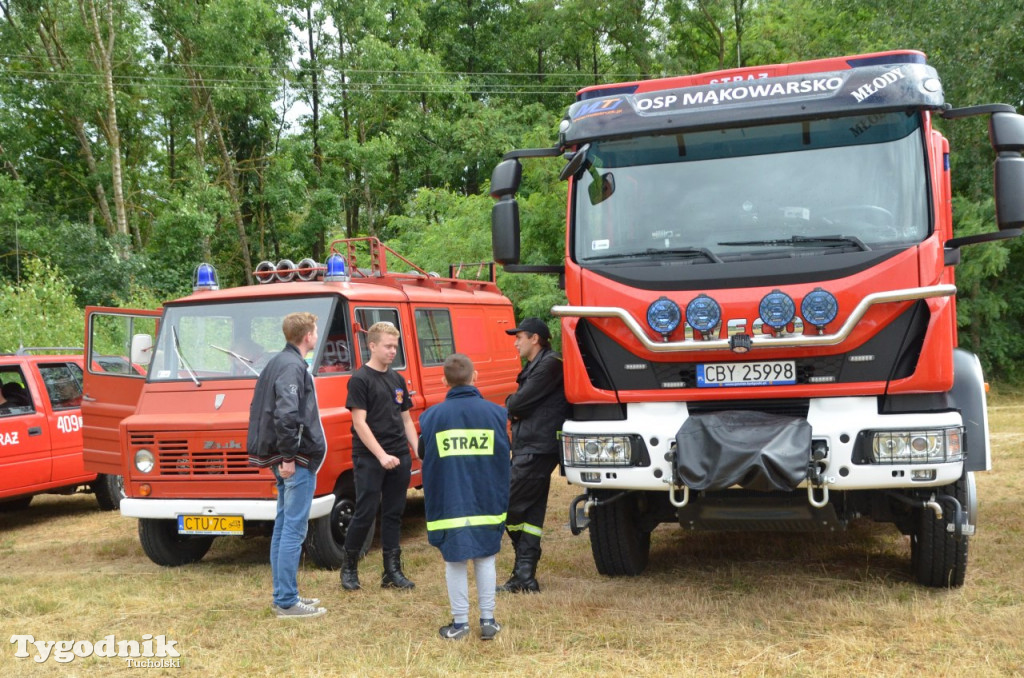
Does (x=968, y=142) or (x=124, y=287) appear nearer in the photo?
(x=968, y=142)

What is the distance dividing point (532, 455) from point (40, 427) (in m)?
5.94

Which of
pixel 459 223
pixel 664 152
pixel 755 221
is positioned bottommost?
pixel 755 221

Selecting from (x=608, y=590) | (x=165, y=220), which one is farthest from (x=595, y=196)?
(x=165, y=220)

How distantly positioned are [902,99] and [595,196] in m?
1.82

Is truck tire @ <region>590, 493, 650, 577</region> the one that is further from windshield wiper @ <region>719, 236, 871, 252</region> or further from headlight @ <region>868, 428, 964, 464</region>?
windshield wiper @ <region>719, 236, 871, 252</region>

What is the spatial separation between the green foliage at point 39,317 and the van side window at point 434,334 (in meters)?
9.56

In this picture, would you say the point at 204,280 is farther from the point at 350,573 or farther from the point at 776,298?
the point at 776,298

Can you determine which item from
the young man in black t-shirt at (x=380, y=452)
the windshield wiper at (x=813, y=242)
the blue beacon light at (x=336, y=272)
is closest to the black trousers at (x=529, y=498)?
the young man in black t-shirt at (x=380, y=452)

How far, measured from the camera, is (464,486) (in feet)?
17.5

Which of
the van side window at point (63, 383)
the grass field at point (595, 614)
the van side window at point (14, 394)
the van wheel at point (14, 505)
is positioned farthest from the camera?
the van wheel at point (14, 505)

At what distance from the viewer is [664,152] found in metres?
6.07

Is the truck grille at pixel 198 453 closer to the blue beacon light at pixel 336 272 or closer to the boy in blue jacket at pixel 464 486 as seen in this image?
the blue beacon light at pixel 336 272

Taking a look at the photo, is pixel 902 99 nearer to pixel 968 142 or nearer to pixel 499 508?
pixel 499 508

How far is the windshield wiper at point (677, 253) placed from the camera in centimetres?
577
